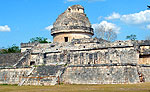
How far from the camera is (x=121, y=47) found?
2700cm

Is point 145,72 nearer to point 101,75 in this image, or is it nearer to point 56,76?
point 101,75

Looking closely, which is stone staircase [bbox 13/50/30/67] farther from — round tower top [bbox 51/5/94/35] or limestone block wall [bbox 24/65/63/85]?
round tower top [bbox 51/5/94/35]

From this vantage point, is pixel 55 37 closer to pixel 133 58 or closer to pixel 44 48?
pixel 44 48

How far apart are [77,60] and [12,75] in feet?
24.3

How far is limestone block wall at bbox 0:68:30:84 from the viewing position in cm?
2529

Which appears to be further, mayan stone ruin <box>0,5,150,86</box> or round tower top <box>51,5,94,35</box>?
round tower top <box>51,5,94,35</box>

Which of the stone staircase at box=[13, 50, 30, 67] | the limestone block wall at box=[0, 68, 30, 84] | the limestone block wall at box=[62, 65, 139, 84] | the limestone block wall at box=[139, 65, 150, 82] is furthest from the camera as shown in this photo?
the stone staircase at box=[13, 50, 30, 67]

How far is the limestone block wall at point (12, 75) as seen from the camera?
25291 mm

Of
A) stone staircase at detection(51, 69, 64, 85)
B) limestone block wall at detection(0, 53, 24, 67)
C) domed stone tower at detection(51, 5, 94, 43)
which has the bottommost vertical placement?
stone staircase at detection(51, 69, 64, 85)

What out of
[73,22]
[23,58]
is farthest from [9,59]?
[73,22]

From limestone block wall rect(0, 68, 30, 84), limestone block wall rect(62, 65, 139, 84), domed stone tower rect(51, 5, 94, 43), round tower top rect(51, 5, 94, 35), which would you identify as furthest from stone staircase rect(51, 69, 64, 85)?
round tower top rect(51, 5, 94, 35)

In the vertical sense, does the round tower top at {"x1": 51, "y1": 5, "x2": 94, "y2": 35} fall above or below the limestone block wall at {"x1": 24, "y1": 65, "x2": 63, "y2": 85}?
above

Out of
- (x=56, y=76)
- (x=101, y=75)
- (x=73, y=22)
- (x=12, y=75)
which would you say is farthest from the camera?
(x=73, y=22)

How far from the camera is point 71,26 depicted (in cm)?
3356
